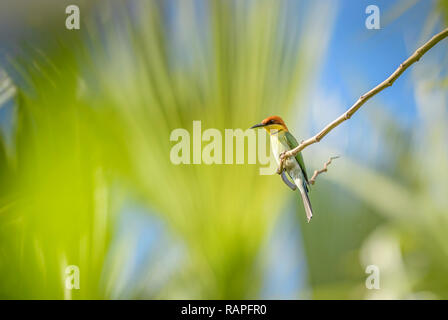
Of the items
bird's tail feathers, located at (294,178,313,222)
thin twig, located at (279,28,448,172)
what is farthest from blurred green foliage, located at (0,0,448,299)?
thin twig, located at (279,28,448,172)

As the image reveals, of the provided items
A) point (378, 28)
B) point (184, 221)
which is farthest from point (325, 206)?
point (378, 28)

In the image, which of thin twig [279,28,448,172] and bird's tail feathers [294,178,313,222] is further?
bird's tail feathers [294,178,313,222]

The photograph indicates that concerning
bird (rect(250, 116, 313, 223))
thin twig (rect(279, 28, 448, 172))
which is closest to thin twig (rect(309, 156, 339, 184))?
bird (rect(250, 116, 313, 223))

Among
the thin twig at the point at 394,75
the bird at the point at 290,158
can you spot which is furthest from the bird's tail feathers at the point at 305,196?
the thin twig at the point at 394,75

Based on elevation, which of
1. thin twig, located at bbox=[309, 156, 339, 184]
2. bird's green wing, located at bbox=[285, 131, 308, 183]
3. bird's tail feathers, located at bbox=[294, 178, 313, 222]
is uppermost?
bird's green wing, located at bbox=[285, 131, 308, 183]

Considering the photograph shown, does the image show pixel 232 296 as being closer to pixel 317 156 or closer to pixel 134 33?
pixel 317 156

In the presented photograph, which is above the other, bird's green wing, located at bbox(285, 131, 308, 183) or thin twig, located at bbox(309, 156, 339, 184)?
bird's green wing, located at bbox(285, 131, 308, 183)

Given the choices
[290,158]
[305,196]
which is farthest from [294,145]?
[305,196]

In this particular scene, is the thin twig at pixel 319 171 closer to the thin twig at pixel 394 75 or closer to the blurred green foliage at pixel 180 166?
the blurred green foliage at pixel 180 166

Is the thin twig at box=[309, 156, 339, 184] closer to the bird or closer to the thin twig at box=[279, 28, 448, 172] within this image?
the bird

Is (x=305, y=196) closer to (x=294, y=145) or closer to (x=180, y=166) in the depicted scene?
(x=294, y=145)

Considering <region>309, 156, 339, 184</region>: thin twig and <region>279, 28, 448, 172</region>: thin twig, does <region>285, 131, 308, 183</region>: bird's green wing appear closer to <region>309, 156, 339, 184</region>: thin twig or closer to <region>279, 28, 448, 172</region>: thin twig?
<region>309, 156, 339, 184</region>: thin twig
